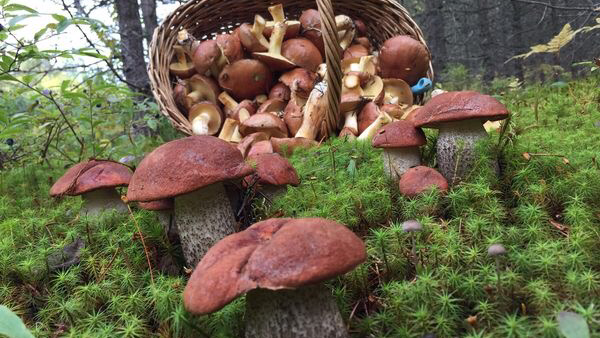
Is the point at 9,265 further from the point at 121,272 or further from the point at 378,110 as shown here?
the point at 378,110

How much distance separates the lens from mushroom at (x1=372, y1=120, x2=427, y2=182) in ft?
6.75

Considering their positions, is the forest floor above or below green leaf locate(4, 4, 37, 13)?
below

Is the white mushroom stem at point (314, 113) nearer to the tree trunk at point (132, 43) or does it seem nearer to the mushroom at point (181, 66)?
the mushroom at point (181, 66)

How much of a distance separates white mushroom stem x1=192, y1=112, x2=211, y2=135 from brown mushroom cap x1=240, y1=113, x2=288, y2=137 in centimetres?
57

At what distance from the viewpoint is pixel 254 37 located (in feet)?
13.2

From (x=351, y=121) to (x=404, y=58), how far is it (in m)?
0.93

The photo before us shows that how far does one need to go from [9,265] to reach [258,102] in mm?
2678

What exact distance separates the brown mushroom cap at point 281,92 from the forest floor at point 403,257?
1.54 m

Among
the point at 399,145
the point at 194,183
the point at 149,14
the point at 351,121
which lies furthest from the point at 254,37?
the point at 149,14

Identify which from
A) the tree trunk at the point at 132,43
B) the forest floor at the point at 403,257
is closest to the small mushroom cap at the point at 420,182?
the forest floor at the point at 403,257

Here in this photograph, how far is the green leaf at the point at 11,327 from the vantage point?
41.1 inches

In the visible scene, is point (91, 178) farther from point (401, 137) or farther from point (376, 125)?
point (376, 125)

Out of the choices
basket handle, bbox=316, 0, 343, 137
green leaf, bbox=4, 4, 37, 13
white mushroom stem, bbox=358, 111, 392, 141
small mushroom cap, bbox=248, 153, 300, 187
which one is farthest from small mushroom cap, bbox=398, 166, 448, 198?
green leaf, bbox=4, 4, 37, 13

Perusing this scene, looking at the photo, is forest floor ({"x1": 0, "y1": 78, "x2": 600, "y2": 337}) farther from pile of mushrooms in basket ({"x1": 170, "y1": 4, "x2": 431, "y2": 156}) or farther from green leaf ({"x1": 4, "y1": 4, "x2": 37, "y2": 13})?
pile of mushrooms in basket ({"x1": 170, "y1": 4, "x2": 431, "y2": 156})
